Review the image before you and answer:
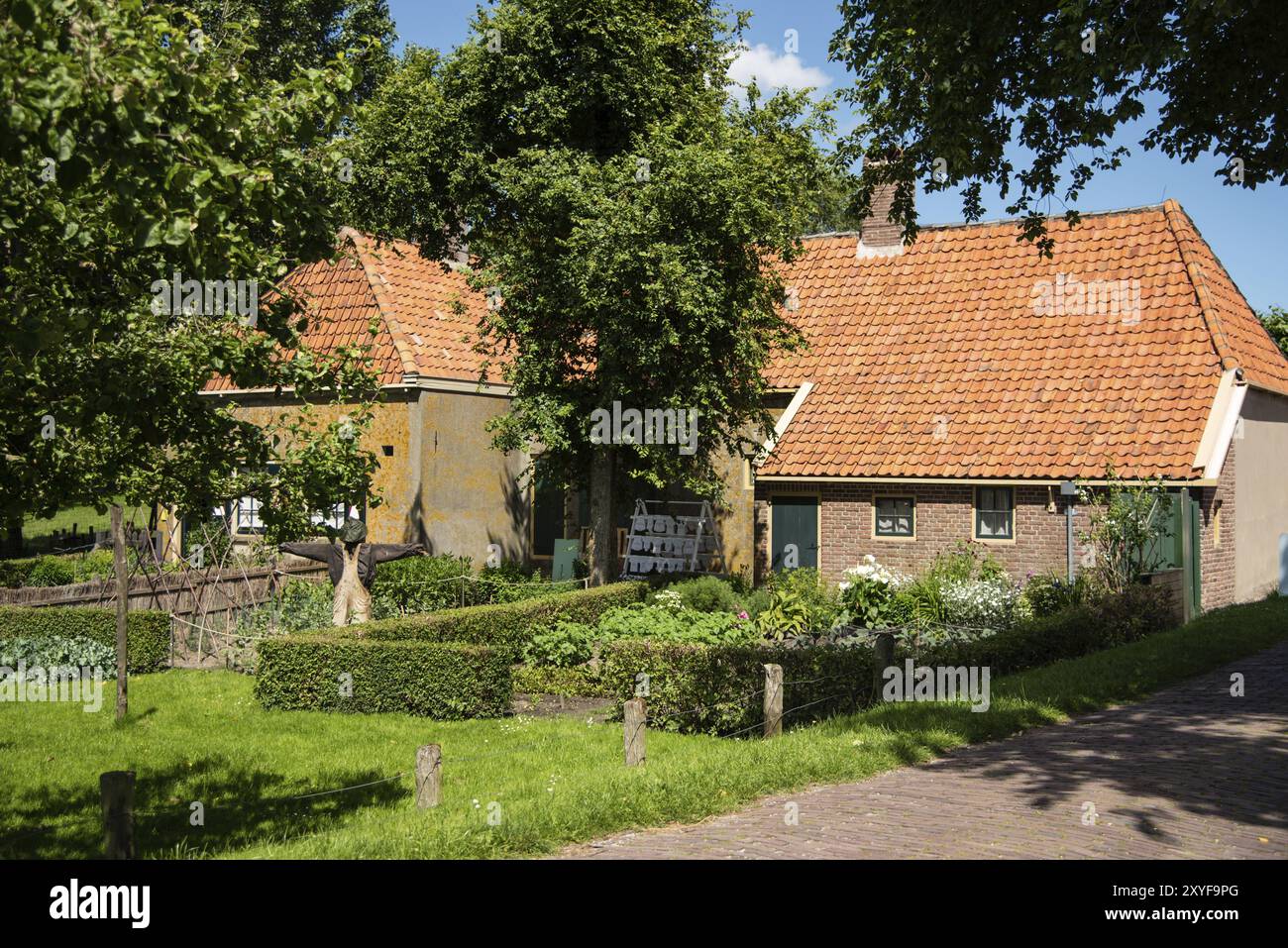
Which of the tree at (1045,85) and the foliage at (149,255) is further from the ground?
the tree at (1045,85)

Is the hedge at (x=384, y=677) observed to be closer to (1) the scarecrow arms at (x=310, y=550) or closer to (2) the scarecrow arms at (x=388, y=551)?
(2) the scarecrow arms at (x=388, y=551)

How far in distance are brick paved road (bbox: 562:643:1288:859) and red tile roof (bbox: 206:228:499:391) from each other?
16.7 meters

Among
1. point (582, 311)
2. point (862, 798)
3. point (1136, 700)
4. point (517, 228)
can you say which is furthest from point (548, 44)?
point (862, 798)

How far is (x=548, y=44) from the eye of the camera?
2131 cm

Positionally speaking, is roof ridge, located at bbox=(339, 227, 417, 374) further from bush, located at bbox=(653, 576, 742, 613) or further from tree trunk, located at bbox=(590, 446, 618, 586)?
bush, located at bbox=(653, 576, 742, 613)

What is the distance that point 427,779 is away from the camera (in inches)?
380

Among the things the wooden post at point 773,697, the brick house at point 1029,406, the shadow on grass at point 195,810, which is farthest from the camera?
the brick house at point 1029,406

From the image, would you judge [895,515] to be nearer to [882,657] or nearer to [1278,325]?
[882,657]
